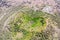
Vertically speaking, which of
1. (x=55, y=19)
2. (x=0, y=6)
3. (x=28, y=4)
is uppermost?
(x=0, y=6)

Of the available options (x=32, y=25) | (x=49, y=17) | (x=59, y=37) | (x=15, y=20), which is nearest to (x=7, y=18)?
(x=15, y=20)

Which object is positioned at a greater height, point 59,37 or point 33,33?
point 33,33

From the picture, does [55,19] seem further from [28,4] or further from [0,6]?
[0,6]

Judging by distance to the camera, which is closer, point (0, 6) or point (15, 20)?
point (15, 20)

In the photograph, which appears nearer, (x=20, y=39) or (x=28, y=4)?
(x=20, y=39)

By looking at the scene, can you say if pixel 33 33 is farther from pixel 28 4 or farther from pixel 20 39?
pixel 28 4

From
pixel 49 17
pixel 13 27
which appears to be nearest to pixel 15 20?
pixel 13 27

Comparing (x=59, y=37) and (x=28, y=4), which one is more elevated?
(x=28, y=4)

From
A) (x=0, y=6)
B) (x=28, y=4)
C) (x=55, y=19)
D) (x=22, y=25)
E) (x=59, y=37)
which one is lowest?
(x=59, y=37)
